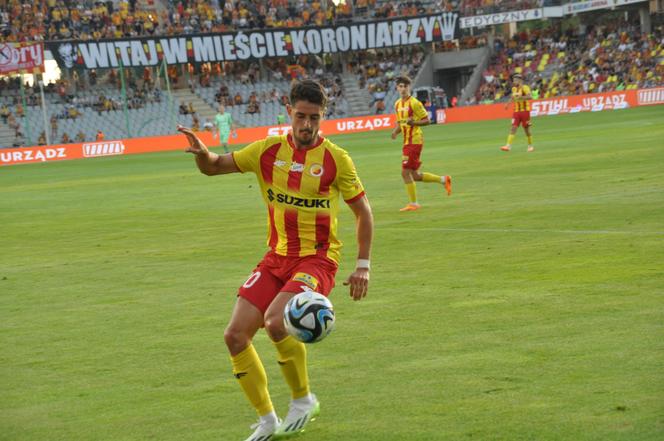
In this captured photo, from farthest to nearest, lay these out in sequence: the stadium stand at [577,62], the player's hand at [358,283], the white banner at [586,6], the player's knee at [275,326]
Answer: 1. the white banner at [586,6]
2. the stadium stand at [577,62]
3. the player's hand at [358,283]
4. the player's knee at [275,326]

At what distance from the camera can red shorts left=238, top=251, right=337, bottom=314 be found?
666 centimetres

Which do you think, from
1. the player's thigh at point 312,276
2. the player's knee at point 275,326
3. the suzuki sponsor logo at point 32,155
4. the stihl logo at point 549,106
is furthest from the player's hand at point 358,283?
the stihl logo at point 549,106

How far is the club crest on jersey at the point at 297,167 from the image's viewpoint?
7.03m

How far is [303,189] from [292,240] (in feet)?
1.11

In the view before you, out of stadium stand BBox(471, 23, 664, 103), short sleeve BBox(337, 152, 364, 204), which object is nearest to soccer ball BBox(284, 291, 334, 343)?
short sleeve BBox(337, 152, 364, 204)

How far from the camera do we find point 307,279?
22.0 feet

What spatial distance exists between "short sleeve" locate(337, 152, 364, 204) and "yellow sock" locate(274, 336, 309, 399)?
3.47 feet

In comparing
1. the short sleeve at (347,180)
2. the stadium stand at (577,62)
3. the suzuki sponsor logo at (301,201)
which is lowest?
the stadium stand at (577,62)

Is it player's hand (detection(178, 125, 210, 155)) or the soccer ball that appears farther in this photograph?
player's hand (detection(178, 125, 210, 155))

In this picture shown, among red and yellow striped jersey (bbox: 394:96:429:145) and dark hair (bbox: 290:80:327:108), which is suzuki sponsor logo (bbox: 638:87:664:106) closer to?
red and yellow striped jersey (bbox: 394:96:429:145)

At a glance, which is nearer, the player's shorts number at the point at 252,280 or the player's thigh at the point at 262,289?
the player's thigh at the point at 262,289

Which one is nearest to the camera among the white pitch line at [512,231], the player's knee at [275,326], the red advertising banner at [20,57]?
the player's knee at [275,326]

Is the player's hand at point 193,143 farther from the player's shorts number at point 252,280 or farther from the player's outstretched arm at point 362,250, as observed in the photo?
the player's outstretched arm at point 362,250

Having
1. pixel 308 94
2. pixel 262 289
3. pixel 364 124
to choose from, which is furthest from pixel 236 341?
pixel 364 124
